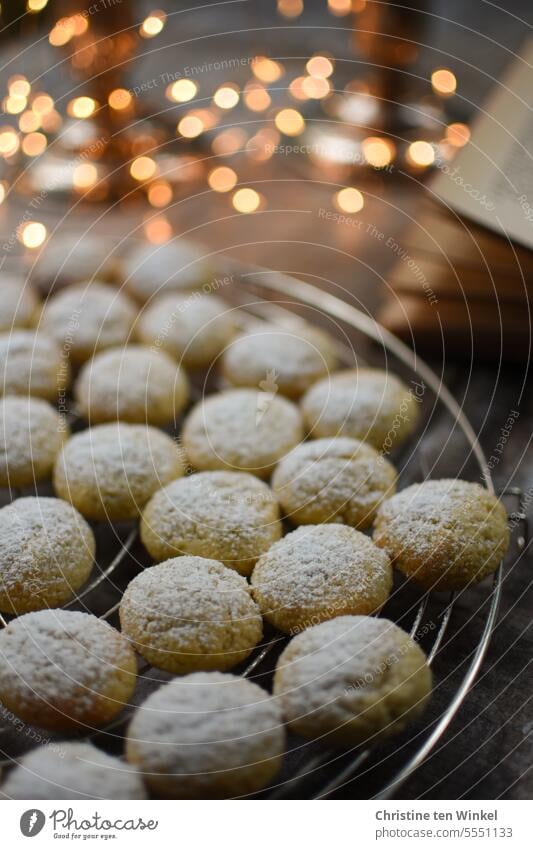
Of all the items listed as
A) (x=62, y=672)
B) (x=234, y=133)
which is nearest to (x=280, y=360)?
(x=62, y=672)

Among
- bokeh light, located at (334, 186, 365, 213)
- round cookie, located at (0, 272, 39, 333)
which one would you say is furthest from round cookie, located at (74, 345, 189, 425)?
bokeh light, located at (334, 186, 365, 213)

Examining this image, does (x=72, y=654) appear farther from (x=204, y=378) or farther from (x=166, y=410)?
(x=204, y=378)

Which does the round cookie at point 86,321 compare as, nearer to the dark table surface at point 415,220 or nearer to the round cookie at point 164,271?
the round cookie at point 164,271

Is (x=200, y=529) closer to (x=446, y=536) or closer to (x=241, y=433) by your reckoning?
(x=241, y=433)

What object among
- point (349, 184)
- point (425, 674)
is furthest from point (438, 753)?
point (349, 184)

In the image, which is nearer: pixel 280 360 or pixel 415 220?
pixel 280 360
